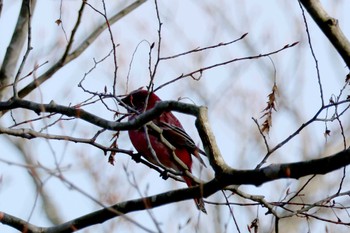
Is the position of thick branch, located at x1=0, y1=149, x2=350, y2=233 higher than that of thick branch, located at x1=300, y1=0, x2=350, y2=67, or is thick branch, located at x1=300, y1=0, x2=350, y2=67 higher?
thick branch, located at x1=300, y1=0, x2=350, y2=67

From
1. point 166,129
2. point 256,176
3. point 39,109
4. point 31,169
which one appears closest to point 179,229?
point 256,176

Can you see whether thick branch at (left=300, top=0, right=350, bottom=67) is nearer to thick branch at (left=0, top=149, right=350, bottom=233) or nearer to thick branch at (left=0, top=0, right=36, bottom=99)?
thick branch at (left=0, top=149, right=350, bottom=233)

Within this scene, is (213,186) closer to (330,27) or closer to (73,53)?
(330,27)

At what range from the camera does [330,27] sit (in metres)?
3.50

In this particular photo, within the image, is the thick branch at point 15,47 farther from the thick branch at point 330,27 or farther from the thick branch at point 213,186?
the thick branch at point 330,27

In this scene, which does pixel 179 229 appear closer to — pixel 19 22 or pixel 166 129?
pixel 166 129

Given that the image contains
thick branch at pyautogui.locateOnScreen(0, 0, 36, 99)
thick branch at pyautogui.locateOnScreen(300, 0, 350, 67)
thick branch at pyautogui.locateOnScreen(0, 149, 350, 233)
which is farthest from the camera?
thick branch at pyautogui.locateOnScreen(0, 0, 36, 99)

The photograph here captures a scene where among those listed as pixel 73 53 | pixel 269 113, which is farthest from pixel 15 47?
pixel 269 113

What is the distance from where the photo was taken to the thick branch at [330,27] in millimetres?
3475

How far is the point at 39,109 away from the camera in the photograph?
4.04 metres

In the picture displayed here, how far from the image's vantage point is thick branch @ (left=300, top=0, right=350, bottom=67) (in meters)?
3.47

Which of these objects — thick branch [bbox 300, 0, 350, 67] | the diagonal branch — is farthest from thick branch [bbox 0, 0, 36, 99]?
thick branch [bbox 300, 0, 350, 67]

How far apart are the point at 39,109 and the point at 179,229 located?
1.04 metres

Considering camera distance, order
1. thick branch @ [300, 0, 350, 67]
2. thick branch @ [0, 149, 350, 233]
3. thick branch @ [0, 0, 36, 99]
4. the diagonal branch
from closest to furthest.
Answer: thick branch @ [0, 149, 350, 233] → thick branch @ [300, 0, 350, 67] → the diagonal branch → thick branch @ [0, 0, 36, 99]
